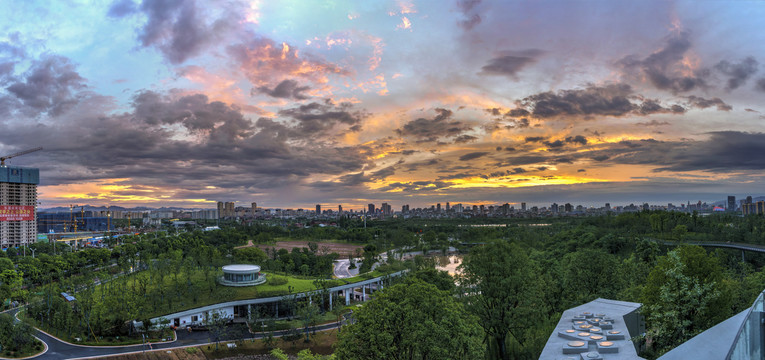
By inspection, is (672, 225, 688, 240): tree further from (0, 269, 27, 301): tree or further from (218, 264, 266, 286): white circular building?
(0, 269, 27, 301): tree

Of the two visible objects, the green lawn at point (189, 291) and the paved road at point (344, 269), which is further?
the paved road at point (344, 269)

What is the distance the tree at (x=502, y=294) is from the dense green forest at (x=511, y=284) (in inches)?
2.2

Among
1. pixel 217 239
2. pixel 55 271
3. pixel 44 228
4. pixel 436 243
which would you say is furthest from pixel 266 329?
pixel 44 228

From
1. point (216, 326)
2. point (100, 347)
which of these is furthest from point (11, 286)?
point (216, 326)

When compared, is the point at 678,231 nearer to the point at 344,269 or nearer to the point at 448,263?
the point at 448,263

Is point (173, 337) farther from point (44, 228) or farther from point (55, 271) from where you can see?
point (44, 228)

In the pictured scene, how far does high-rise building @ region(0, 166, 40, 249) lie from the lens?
80.9 meters

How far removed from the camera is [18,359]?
27.9 metres

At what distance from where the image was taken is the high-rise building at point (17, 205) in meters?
80.9

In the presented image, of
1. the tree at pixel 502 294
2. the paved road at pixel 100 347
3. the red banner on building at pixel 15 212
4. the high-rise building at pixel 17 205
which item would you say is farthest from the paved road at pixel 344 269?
the high-rise building at pixel 17 205

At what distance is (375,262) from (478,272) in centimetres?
4776

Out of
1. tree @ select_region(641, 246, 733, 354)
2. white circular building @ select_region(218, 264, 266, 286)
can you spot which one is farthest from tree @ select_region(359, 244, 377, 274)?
tree @ select_region(641, 246, 733, 354)

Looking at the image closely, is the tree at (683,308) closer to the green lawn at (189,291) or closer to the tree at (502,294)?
the tree at (502,294)

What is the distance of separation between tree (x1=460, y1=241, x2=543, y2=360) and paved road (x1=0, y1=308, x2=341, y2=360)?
18.1 metres
